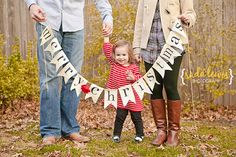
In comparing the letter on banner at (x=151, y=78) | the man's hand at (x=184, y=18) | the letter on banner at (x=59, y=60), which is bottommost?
the letter on banner at (x=151, y=78)

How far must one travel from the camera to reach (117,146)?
4.73 metres

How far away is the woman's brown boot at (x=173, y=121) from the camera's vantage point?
4.69 meters

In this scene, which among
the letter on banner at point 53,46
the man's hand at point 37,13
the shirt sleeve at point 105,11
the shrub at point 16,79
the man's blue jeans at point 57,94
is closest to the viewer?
the man's hand at point 37,13

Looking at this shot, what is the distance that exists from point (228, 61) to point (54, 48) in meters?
4.26

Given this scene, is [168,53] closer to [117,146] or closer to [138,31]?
[138,31]

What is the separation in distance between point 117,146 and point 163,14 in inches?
52.8

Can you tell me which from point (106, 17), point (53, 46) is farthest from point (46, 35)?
A: point (106, 17)

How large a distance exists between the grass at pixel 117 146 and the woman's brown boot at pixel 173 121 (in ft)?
0.29

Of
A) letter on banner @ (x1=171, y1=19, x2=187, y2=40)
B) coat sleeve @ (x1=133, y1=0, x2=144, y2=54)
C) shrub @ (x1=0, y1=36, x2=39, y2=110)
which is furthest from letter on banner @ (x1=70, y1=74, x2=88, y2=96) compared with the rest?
shrub @ (x1=0, y1=36, x2=39, y2=110)

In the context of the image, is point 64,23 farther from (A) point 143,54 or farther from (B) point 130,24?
(B) point 130,24

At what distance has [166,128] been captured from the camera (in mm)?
4832

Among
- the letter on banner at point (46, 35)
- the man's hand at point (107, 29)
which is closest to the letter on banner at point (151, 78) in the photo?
the man's hand at point (107, 29)

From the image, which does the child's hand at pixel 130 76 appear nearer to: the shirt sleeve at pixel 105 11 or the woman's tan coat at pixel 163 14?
the woman's tan coat at pixel 163 14

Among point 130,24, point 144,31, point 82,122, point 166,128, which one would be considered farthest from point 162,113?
point 130,24
